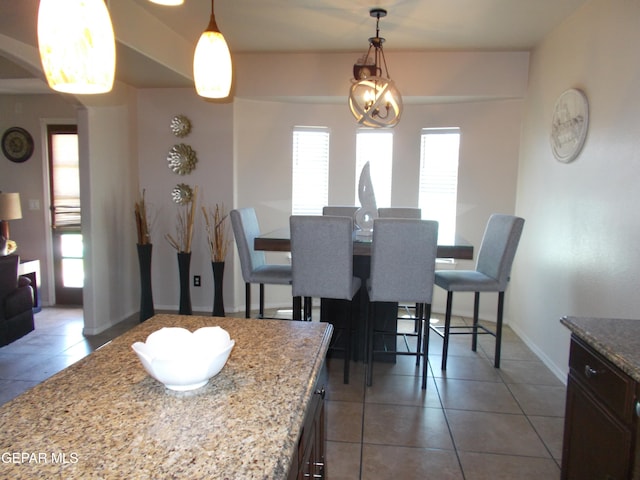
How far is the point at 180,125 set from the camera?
15.4ft

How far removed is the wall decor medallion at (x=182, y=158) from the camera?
186 inches

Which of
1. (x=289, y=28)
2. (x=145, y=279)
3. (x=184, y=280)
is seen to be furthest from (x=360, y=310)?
(x=289, y=28)

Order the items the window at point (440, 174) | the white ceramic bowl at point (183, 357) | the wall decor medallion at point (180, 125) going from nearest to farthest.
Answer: the white ceramic bowl at point (183, 357)
the wall decor medallion at point (180, 125)
the window at point (440, 174)

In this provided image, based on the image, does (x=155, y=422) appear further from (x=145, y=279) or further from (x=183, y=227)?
(x=183, y=227)

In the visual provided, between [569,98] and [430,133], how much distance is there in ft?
5.62

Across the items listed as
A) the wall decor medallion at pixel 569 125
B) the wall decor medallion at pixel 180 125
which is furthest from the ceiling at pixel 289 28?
the wall decor medallion at pixel 569 125

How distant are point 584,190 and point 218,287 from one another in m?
3.25

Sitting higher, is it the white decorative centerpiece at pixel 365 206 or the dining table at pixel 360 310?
the white decorative centerpiece at pixel 365 206

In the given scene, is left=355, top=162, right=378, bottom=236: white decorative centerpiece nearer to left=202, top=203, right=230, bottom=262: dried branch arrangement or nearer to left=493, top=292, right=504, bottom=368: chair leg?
left=493, top=292, right=504, bottom=368: chair leg

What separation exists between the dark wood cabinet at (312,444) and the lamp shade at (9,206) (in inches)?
181

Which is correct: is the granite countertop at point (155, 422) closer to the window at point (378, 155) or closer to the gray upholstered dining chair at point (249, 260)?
the gray upholstered dining chair at point (249, 260)

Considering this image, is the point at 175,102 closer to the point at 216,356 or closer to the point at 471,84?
the point at 471,84

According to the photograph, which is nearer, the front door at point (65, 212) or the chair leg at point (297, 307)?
the chair leg at point (297, 307)

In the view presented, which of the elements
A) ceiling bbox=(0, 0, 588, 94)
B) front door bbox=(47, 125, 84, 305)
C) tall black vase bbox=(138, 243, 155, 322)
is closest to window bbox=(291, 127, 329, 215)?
ceiling bbox=(0, 0, 588, 94)
